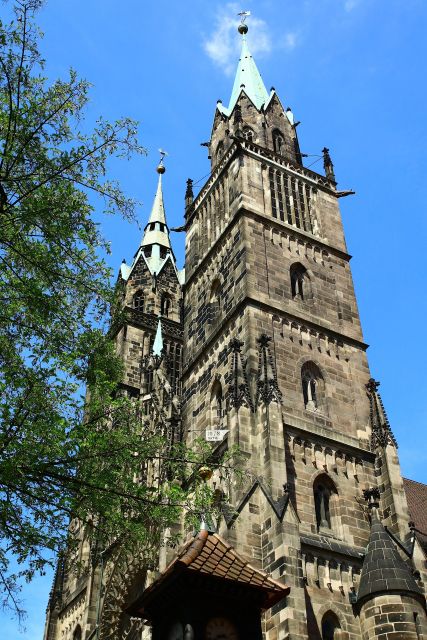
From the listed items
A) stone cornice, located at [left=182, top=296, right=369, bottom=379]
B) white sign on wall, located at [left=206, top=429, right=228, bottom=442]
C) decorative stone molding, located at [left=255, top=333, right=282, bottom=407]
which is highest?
stone cornice, located at [left=182, top=296, right=369, bottom=379]

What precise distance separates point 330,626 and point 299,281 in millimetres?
10929

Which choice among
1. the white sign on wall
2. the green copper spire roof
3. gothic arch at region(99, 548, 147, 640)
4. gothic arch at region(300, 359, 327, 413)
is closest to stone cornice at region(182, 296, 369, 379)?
gothic arch at region(300, 359, 327, 413)

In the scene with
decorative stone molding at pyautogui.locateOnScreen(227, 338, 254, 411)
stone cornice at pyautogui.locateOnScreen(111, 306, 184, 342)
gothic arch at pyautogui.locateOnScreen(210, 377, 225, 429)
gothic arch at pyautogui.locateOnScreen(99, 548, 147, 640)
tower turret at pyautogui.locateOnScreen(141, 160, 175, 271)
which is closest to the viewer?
decorative stone molding at pyautogui.locateOnScreen(227, 338, 254, 411)

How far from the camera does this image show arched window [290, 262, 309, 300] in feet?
80.1

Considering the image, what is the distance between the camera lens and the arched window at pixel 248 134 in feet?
94.6

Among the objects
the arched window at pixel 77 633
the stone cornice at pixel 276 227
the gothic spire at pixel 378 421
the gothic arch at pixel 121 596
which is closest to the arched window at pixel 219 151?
the stone cornice at pixel 276 227

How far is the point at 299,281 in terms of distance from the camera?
24.8m

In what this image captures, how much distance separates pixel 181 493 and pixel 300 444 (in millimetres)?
8526

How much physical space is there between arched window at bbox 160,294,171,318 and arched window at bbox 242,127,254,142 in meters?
10.1

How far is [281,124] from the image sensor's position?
2983 centimetres

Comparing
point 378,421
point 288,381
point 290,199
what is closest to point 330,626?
point 378,421

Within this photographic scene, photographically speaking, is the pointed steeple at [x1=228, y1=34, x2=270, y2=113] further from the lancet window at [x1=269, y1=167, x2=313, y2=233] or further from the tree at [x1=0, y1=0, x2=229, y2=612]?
the tree at [x1=0, y1=0, x2=229, y2=612]

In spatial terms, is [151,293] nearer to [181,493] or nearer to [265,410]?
[265,410]

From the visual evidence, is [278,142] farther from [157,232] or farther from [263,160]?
[157,232]
